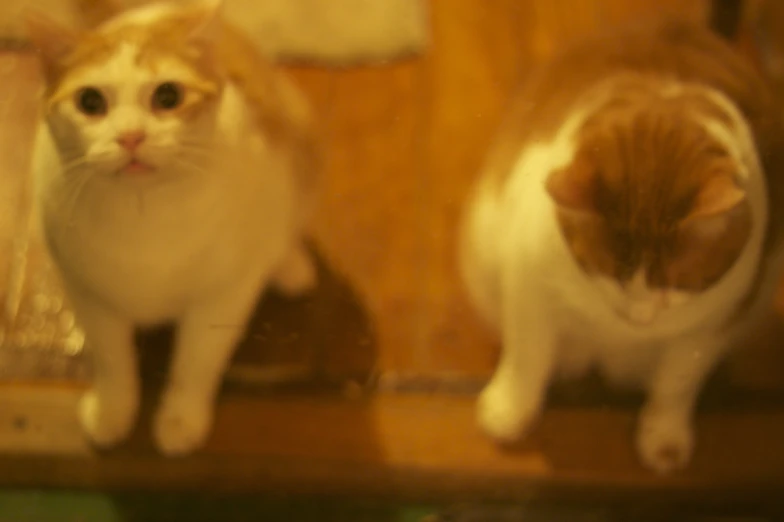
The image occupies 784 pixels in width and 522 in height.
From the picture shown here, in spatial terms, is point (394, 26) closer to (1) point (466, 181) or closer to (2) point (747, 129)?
(1) point (466, 181)

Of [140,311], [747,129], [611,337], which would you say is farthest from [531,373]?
[140,311]

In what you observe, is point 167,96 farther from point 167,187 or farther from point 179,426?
point 179,426

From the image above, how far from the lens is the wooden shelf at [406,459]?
100 cm

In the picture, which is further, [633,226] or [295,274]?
[295,274]

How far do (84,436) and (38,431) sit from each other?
0.07 m

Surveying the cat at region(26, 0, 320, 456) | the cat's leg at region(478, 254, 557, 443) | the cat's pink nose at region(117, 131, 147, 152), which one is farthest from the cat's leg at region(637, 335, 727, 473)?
the cat's pink nose at region(117, 131, 147, 152)

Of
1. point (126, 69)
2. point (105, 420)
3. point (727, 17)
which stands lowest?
point (105, 420)

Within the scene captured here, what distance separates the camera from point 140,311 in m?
0.89

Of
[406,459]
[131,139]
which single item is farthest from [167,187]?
[406,459]

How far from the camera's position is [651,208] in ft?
2.19

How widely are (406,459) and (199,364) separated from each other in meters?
0.29

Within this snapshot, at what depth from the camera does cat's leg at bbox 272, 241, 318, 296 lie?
110 cm

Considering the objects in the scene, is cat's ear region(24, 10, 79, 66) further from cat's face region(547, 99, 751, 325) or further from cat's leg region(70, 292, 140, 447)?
cat's face region(547, 99, 751, 325)

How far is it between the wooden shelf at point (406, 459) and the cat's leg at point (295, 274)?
0.19 meters
